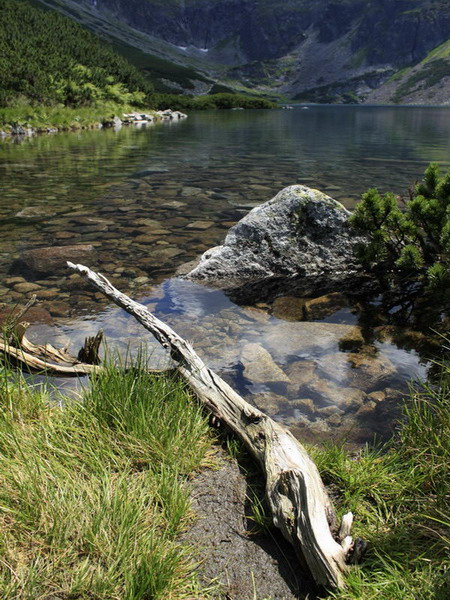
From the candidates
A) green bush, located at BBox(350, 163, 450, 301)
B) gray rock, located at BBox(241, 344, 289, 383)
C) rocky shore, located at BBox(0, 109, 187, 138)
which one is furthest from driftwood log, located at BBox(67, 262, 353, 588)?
rocky shore, located at BBox(0, 109, 187, 138)

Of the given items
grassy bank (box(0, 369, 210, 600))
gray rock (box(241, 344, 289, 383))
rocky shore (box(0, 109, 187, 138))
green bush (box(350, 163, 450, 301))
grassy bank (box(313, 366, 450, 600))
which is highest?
rocky shore (box(0, 109, 187, 138))

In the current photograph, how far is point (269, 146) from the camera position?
32188 millimetres

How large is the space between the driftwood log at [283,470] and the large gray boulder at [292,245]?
4.38 meters

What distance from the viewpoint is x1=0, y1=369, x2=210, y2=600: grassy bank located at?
245 cm

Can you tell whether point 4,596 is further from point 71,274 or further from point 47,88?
point 47,88

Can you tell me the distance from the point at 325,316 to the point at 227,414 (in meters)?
3.56

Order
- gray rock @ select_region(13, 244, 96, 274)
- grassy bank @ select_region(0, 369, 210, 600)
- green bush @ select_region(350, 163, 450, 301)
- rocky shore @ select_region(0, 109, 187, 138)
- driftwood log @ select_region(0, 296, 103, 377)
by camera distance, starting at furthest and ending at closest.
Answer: rocky shore @ select_region(0, 109, 187, 138) < gray rock @ select_region(13, 244, 96, 274) < green bush @ select_region(350, 163, 450, 301) < driftwood log @ select_region(0, 296, 103, 377) < grassy bank @ select_region(0, 369, 210, 600)

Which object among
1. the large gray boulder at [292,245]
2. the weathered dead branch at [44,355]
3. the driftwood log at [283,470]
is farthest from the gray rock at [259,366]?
the large gray boulder at [292,245]

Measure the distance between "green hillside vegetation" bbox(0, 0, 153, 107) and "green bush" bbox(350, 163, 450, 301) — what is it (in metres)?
42.1

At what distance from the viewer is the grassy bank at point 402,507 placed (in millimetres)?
2494

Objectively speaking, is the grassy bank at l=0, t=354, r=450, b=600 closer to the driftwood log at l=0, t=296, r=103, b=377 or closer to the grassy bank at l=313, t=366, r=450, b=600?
the grassy bank at l=313, t=366, r=450, b=600

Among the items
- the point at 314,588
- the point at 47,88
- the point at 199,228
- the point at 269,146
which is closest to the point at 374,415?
the point at 314,588

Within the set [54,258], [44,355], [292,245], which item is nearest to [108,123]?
[54,258]

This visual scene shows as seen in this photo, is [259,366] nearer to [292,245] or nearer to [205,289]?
[205,289]
